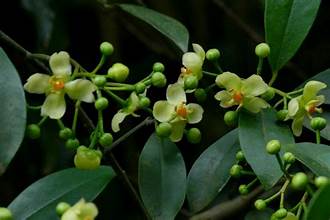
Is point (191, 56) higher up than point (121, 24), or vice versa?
point (191, 56)

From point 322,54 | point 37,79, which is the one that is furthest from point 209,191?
point 322,54

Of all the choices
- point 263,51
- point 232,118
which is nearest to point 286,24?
point 263,51

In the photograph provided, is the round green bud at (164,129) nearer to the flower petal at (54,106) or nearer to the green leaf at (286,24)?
the flower petal at (54,106)

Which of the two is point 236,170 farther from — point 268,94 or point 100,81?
point 100,81

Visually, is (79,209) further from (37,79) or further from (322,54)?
(322,54)

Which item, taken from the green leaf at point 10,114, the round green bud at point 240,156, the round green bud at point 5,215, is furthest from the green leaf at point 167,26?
the round green bud at point 5,215

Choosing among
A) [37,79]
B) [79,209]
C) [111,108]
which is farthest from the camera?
[111,108]
